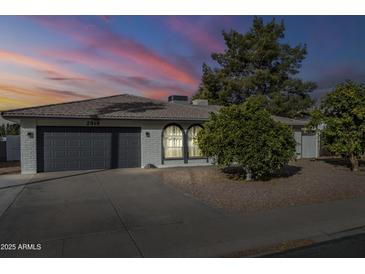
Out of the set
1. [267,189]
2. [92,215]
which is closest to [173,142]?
[267,189]

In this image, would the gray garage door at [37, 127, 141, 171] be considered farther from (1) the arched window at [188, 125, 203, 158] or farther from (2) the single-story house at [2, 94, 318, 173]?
(1) the arched window at [188, 125, 203, 158]

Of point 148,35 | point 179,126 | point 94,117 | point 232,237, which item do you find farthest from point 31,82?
point 232,237

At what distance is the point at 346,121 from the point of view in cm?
1280

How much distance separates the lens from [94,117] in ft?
45.2

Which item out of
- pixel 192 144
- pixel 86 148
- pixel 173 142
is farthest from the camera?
pixel 192 144

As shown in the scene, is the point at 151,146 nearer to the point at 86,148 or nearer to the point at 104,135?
the point at 104,135

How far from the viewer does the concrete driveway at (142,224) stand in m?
4.60

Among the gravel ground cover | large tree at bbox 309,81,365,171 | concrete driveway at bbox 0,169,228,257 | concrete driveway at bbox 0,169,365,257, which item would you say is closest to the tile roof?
concrete driveway at bbox 0,169,228,257

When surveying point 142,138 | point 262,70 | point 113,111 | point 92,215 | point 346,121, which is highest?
point 262,70

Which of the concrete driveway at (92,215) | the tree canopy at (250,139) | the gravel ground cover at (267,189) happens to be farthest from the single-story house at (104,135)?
the tree canopy at (250,139)

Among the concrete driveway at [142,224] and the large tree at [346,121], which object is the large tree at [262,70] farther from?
the concrete driveway at [142,224]

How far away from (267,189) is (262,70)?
951 inches

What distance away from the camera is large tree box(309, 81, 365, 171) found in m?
12.7
